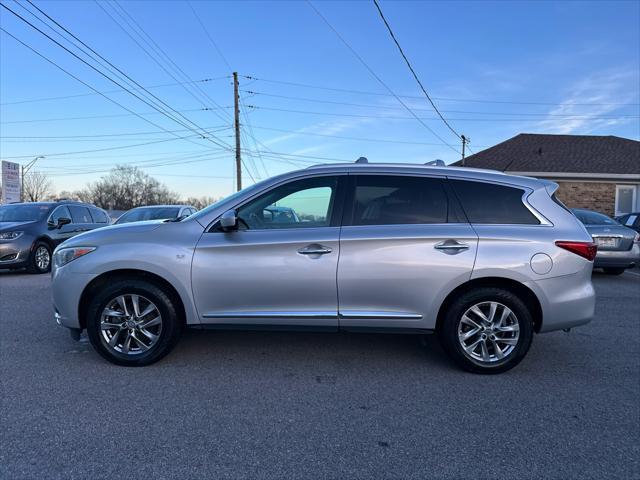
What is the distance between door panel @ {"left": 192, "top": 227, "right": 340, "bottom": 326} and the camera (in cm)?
358

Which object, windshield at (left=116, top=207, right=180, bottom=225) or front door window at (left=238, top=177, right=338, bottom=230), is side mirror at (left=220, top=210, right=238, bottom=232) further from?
windshield at (left=116, top=207, right=180, bottom=225)

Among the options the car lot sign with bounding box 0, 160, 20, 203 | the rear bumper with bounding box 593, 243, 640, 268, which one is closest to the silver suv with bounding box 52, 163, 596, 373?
the rear bumper with bounding box 593, 243, 640, 268

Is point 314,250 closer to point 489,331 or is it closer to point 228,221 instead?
point 228,221

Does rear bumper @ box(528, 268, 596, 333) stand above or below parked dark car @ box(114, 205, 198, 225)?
below

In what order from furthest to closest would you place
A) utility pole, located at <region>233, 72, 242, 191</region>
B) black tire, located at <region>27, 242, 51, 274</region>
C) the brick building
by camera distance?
1. utility pole, located at <region>233, 72, 242, 191</region>
2. the brick building
3. black tire, located at <region>27, 242, 51, 274</region>

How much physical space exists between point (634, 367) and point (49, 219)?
10.9 metres

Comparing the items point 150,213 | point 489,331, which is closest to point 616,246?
point 489,331

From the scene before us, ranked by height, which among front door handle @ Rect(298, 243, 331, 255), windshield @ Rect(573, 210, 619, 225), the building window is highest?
the building window

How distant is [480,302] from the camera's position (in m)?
3.62

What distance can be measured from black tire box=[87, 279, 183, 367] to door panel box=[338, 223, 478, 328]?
1518 millimetres

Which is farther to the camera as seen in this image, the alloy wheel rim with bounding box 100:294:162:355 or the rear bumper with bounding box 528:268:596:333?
the alloy wheel rim with bounding box 100:294:162:355

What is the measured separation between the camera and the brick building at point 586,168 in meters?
19.4

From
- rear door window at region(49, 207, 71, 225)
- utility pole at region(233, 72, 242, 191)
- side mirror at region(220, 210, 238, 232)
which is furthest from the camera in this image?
utility pole at region(233, 72, 242, 191)

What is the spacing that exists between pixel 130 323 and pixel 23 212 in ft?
26.1
